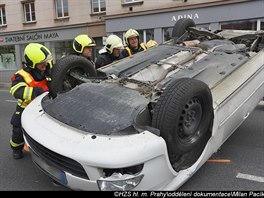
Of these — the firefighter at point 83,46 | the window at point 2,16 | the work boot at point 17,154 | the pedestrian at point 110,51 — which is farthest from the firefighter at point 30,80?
the window at point 2,16

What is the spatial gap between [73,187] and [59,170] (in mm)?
188

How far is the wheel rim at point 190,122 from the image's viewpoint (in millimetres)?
2533

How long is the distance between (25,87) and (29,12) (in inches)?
703

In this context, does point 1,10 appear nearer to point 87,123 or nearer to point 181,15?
point 181,15

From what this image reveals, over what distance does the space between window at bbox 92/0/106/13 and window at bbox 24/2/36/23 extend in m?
4.96

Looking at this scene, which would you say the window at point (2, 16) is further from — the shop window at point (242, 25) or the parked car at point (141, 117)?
the parked car at point (141, 117)

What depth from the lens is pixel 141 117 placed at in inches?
106

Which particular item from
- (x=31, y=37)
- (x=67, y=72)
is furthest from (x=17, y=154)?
(x=31, y=37)

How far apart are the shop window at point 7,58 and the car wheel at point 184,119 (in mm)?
20547

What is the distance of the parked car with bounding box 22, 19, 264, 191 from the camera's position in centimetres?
221

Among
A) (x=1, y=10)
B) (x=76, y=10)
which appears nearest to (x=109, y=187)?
(x=76, y=10)

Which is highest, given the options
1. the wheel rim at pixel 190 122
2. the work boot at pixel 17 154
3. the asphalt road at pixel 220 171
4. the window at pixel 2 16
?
the window at pixel 2 16

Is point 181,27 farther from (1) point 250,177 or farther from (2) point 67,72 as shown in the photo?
(1) point 250,177

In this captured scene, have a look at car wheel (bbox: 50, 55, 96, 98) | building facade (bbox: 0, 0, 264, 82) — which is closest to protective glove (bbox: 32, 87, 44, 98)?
car wheel (bbox: 50, 55, 96, 98)
